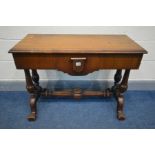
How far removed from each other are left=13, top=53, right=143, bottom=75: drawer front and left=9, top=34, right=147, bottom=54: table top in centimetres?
3

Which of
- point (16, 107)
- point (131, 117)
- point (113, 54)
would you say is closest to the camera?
point (113, 54)

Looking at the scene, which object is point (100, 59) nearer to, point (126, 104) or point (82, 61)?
point (82, 61)

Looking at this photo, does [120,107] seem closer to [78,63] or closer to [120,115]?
[120,115]

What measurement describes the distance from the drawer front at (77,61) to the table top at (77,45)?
3 cm

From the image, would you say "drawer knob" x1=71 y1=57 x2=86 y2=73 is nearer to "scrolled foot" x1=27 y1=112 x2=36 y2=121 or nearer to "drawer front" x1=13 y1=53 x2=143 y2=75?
"drawer front" x1=13 y1=53 x2=143 y2=75

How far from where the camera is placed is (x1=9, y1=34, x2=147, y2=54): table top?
1212mm

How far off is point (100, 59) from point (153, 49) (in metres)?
0.87

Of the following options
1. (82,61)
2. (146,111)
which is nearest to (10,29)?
(82,61)

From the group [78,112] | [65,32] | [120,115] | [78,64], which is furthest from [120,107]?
[65,32]

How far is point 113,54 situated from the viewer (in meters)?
1.23

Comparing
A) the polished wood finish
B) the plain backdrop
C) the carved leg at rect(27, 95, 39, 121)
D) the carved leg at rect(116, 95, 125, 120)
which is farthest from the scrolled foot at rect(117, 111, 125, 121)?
the carved leg at rect(27, 95, 39, 121)

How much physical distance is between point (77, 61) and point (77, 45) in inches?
5.6

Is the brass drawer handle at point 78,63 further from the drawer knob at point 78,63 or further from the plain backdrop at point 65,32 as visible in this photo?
the plain backdrop at point 65,32

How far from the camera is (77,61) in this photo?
48.6 inches
